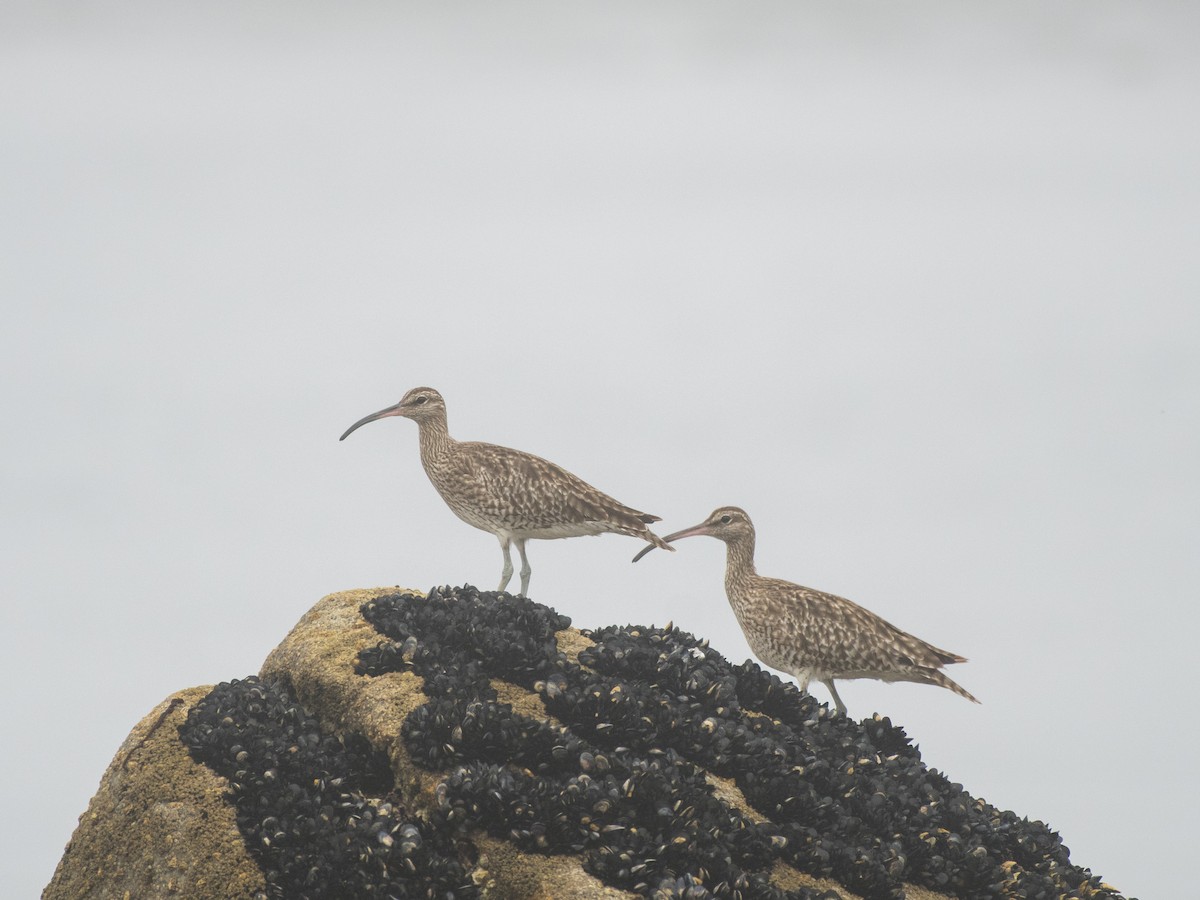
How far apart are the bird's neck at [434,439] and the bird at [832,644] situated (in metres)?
5.24

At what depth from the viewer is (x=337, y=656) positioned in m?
15.2

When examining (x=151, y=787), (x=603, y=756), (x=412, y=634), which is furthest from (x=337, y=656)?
(x=603, y=756)

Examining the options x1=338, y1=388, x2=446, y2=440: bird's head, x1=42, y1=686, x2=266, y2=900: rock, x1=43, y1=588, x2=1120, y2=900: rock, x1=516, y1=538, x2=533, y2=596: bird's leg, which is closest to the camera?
x1=43, y1=588, x2=1120, y2=900: rock

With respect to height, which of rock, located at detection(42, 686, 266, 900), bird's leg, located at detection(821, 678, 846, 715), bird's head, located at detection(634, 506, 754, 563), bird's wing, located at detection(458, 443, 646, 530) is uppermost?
bird's head, located at detection(634, 506, 754, 563)

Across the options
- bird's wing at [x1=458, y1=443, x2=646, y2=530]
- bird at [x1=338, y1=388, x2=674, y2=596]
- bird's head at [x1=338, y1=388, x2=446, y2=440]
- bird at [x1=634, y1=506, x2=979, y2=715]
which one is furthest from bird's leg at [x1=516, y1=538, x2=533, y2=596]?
bird at [x1=634, y1=506, x2=979, y2=715]

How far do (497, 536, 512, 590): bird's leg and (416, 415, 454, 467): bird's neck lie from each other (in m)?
1.63

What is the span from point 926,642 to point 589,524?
5052 millimetres

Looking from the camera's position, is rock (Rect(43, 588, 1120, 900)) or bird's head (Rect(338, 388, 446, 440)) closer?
rock (Rect(43, 588, 1120, 900))

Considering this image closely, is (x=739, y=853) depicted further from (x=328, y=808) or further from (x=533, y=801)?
(x=328, y=808)

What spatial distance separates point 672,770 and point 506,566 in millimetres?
6893

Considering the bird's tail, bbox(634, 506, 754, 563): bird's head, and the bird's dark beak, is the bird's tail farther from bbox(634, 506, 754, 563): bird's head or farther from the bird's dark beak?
the bird's dark beak

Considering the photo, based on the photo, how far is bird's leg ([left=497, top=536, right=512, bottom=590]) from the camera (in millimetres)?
19281

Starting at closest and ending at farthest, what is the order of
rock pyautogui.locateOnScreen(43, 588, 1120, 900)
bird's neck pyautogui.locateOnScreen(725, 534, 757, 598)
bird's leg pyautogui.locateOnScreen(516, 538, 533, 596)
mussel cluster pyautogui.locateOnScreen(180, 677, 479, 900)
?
1. mussel cluster pyautogui.locateOnScreen(180, 677, 479, 900)
2. rock pyautogui.locateOnScreen(43, 588, 1120, 900)
3. bird's leg pyautogui.locateOnScreen(516, 538, 533, 596)
4. bird's neck pyautogui.locateOnScreen(725, 534, 757, 598)

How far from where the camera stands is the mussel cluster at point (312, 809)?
1213 centimetres
